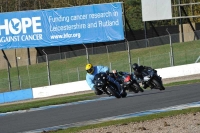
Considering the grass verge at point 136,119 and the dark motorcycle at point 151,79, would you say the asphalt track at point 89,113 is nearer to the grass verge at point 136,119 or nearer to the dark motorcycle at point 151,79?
the grass verge at point 136,119

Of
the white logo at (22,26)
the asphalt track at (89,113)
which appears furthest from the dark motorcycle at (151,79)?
the white logo at (22,26)

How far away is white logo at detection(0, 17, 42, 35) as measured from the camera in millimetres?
43125

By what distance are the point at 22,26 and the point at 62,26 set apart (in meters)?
2.72

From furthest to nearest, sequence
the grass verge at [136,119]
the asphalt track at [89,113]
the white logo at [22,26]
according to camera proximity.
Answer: the white logo at [22,26], the asphalt track at [89,113], the grass verge at [136,119]

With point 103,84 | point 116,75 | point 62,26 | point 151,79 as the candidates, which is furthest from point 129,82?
point 62,26

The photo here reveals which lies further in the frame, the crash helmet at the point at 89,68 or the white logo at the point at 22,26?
the white logo at the point at 22,26

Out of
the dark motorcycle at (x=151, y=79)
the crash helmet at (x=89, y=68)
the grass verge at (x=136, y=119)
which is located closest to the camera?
the grass verge at (x=136, y=119)

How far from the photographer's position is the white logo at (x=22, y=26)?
1698 inches

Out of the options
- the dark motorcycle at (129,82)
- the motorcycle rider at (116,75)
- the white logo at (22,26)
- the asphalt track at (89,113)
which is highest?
the white logo at (22,26)

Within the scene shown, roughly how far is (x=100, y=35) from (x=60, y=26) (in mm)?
2760

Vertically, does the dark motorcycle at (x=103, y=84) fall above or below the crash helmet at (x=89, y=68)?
below

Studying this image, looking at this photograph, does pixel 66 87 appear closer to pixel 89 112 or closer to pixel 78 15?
pixel 78 15

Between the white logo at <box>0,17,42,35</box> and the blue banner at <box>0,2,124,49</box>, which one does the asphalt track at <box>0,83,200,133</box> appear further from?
the white logo at <box>0,17,42,35</box>

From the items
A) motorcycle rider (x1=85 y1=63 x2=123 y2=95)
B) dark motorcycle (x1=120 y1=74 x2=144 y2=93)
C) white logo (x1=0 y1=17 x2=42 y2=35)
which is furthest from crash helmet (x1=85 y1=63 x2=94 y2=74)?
white logo (x1=0 y1=17 x2=42 y2=35)
